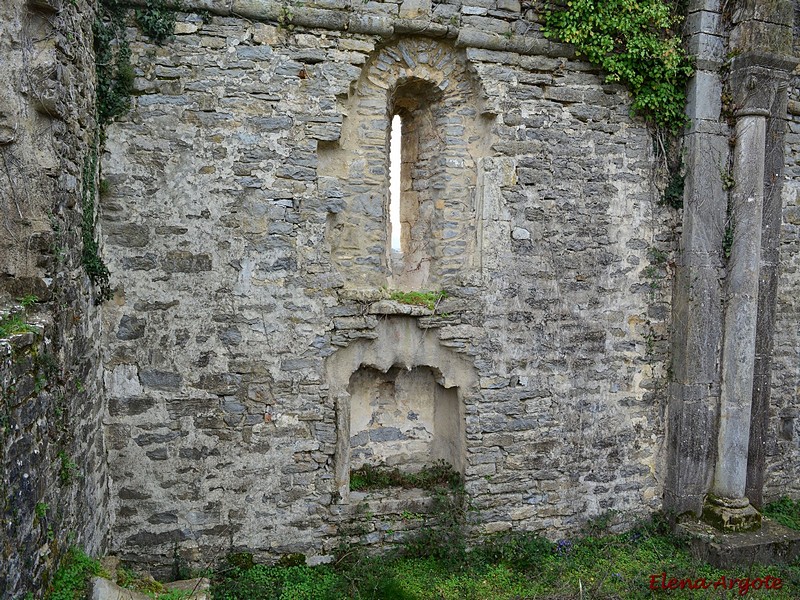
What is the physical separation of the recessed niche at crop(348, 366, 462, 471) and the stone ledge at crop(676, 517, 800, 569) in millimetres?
2720

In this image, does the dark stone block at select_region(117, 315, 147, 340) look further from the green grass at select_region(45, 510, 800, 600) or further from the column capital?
the column capital

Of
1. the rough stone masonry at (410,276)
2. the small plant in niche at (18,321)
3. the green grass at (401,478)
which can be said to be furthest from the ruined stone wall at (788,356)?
the small plant in niche at (18,321)

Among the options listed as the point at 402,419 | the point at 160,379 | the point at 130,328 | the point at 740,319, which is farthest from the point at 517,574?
A: the point at 130,328

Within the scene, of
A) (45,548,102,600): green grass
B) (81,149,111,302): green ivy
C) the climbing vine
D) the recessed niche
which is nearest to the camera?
(45,548,102,600): green grass

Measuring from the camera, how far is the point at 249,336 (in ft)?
17.5

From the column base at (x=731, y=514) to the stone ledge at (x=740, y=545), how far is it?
65mm

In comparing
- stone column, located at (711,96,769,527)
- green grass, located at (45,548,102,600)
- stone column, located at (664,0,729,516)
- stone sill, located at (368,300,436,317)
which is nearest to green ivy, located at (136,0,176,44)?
stone sill, located at (368,300,436,317)

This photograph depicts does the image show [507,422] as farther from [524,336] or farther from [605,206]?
[605,206]

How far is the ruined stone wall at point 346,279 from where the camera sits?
511 cm

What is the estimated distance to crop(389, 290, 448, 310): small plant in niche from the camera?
5.81m

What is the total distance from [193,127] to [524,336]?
3.82m

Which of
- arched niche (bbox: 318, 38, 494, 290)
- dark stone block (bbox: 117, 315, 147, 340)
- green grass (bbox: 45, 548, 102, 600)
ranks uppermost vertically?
arched niche (bbox: 318, 38, 494, 290)

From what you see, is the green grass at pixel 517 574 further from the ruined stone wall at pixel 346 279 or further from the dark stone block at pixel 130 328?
the dark stone block at pixel 130 328

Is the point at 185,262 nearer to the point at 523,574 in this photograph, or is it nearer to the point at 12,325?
the point at 12,325
